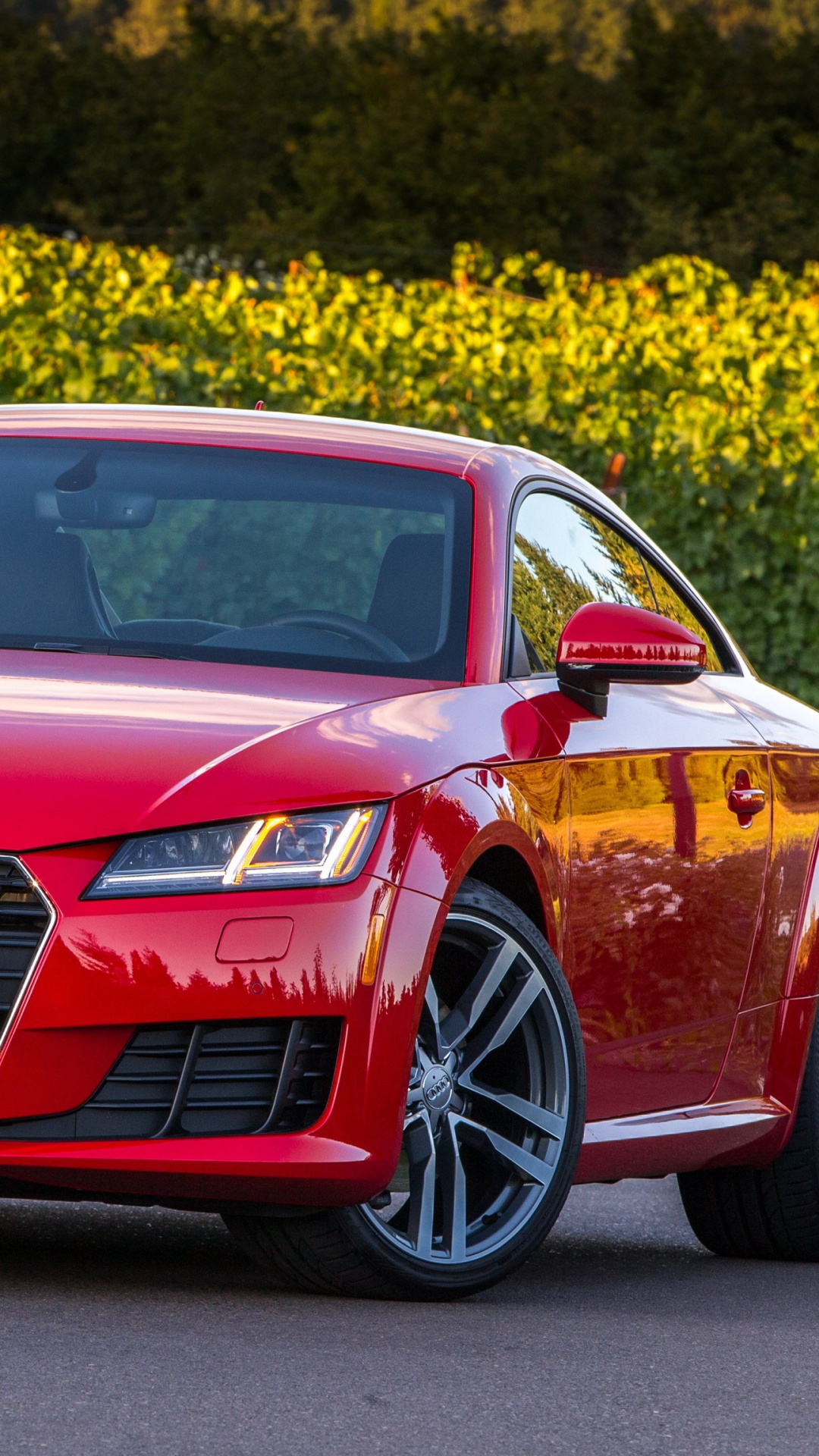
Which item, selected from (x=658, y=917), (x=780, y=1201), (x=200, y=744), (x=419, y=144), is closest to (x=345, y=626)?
(x=658, y=917)

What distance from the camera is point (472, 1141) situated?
180 inches

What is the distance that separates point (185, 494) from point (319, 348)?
12.5 m

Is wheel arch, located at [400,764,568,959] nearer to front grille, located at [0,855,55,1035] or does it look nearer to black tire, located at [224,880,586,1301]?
black tire, located at [224,880,586,1301]

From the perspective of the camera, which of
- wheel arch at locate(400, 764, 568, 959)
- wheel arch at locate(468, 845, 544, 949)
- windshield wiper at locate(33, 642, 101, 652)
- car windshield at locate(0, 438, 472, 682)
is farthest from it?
car windshield at locate(0, 438, 472, 682)

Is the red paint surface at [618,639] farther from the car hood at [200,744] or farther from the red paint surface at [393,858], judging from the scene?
the car hood at [200,744]

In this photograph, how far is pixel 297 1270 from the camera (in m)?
4.41

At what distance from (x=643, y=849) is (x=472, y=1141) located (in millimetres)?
846

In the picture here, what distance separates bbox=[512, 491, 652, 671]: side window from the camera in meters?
5.31

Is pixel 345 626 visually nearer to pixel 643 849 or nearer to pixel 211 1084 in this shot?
pixel 643 849

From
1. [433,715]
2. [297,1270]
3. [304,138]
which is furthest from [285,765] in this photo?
[304,138]

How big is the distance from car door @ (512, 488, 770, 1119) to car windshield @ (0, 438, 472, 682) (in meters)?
0.20

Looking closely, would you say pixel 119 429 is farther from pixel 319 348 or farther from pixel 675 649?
pixel 319 348

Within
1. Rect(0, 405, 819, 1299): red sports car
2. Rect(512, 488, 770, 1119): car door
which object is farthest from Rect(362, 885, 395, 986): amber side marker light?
Rect(512, 488, 770, 1119): car door

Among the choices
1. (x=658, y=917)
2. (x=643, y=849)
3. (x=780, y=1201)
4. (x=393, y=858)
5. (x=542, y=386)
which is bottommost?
(x=780, y=1201)
